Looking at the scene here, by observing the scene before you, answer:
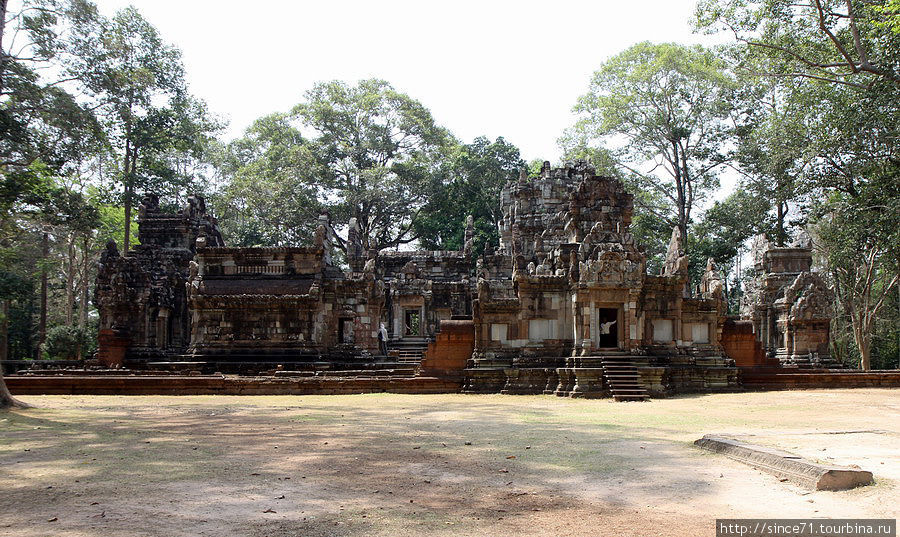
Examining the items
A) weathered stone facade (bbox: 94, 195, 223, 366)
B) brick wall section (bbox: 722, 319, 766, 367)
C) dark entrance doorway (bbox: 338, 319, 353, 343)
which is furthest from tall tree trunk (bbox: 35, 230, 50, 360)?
brick wall section (bbox: 722, 319, 766, 367)

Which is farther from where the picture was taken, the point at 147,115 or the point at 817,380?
the point at 147,115

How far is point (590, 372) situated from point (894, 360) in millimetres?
30001

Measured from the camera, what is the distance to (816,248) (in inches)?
1471

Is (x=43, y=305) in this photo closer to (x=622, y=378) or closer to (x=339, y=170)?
(x=339, y=170)

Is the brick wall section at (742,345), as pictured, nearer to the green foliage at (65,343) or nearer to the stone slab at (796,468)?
the stone slab at (796,468)

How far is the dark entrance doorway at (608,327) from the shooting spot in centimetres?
2075

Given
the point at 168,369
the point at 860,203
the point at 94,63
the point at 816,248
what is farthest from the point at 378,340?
the point at 816,248

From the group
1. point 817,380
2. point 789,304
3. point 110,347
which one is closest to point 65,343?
point 110,347

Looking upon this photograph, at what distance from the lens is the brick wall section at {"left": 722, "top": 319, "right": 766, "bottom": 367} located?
2225 centimetres

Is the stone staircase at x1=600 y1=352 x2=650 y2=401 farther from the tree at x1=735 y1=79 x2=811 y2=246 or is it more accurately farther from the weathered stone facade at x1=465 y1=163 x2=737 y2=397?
the tree at x1=735 y1=79 x2=811 y2=246

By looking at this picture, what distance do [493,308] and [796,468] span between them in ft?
45.4

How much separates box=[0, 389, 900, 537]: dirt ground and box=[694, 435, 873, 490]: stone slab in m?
0.11

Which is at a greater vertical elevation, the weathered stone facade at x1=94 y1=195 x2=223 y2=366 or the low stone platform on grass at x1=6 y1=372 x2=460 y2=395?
the weathered stone facade at x1=94 y1=195 x2=223 y2=366

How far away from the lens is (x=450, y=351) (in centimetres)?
2009
